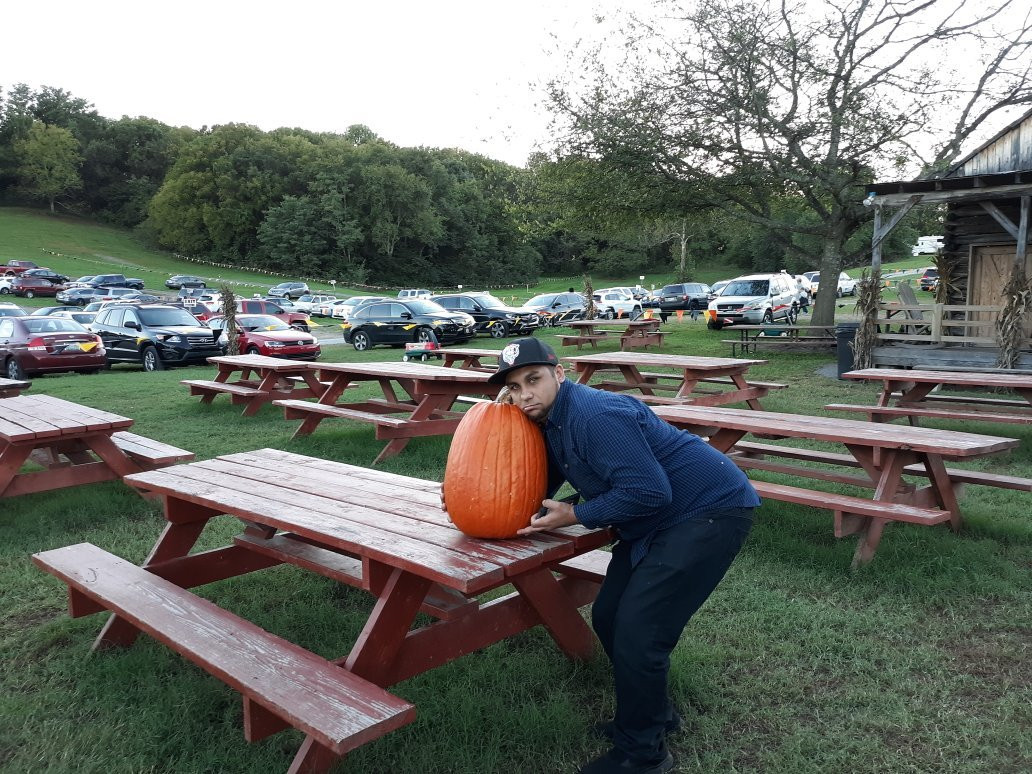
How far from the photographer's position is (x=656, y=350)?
796 inches

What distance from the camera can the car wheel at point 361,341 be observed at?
23.7 m

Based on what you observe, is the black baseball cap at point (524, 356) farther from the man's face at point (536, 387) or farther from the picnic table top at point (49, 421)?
the picnic table top at point (49, 421)

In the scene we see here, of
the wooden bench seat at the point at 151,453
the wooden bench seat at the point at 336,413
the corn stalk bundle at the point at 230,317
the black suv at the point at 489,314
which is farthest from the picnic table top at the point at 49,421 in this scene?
the black suv at the point at 489,314

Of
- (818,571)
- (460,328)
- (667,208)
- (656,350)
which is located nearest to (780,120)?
(667,208)

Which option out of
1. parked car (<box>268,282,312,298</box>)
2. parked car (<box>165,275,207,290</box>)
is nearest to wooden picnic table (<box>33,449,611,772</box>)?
parked car (<box>268,282,312,298</box>)

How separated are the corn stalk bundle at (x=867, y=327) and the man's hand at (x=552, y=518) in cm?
1277

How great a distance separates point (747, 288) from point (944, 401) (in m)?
20.1

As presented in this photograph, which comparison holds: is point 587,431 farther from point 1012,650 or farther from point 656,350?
point 656,350

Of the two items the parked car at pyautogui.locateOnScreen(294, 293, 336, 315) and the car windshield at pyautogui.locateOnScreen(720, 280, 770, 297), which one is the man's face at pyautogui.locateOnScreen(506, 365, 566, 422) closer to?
the car windshield at pyautogui.locateOnScreen(720, 280, 770, 297)

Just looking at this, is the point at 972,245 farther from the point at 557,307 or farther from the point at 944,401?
the point at 557,307

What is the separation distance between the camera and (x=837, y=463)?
560 centimetres

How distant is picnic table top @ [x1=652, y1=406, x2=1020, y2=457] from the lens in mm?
4332

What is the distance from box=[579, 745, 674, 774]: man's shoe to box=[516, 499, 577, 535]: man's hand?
811 mm

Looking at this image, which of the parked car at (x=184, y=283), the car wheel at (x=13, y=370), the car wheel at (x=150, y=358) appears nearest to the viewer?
the car wheel at (x=13, y=370)
